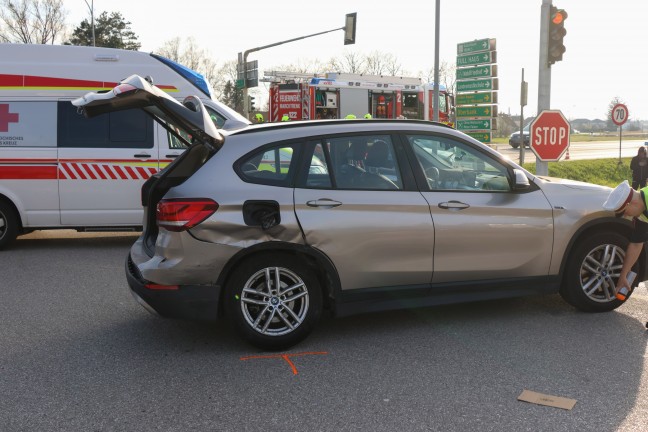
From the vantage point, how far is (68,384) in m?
4.08

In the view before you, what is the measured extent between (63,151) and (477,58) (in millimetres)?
12087

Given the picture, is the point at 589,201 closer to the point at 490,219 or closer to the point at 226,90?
the point at 490,219

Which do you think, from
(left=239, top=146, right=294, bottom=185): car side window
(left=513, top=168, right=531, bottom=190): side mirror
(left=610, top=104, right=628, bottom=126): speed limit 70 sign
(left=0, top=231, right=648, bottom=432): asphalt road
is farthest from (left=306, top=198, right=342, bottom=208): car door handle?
(left=610, top=104, right=628, bottom=126): speed limit 70 sign

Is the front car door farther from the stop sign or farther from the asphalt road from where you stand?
the stop sign

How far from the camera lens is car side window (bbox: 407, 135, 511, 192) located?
5.08 meters

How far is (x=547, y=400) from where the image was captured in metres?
3.77

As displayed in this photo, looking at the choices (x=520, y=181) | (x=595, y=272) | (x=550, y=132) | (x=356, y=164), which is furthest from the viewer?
(x=550, y=132)

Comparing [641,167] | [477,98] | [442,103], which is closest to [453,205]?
[477,98]

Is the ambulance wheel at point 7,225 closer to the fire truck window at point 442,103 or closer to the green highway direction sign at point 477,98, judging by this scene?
the green highway direction sign at point 477,98

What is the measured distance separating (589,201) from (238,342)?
10.1 feet

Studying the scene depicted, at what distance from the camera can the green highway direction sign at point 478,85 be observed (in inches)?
680

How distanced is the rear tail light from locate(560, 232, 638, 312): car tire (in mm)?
3005

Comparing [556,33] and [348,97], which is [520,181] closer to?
[556,33]

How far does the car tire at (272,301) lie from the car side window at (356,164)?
663 millimetres
